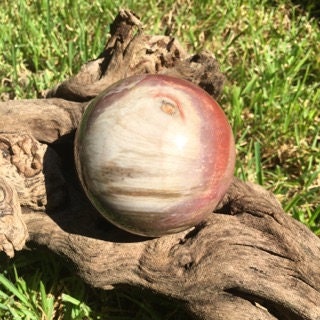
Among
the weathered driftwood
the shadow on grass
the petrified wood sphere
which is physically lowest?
the shadow on grass

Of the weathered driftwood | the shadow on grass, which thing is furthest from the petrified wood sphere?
the shadow on grass

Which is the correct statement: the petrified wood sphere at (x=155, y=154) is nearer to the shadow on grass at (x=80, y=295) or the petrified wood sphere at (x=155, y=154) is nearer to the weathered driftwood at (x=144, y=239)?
the weathered driftwood at (x=144, y=239)

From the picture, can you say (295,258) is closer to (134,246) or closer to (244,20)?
(134,246)

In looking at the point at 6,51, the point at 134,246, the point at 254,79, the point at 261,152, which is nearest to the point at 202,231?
the point at 134,246

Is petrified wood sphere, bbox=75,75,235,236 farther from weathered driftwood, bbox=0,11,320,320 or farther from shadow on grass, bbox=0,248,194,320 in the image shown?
shadow on grass, bbox=0,248,194,320

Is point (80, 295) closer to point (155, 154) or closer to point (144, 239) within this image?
point (144, 239)

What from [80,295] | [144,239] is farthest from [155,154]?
[80,295]
